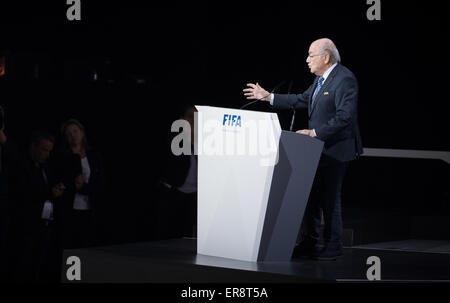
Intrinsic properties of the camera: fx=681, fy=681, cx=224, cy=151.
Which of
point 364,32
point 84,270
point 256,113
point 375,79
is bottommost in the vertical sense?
point 84,270

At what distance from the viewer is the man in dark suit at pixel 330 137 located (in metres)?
3.71

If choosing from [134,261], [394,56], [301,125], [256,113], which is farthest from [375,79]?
[134,261]

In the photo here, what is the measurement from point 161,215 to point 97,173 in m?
0.64

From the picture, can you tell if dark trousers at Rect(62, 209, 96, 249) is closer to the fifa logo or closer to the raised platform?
the raised platform

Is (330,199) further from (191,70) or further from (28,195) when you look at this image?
(191,70)

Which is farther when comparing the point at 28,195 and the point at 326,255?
the point at 28,195

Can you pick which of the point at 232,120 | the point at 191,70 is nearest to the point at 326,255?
the point at 232,120

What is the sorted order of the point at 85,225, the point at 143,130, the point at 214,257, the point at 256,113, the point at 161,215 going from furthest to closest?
the point at 143,130 < the point at 161,215 < the point at 85,225 < the point at 214,257 < the point at 256,113

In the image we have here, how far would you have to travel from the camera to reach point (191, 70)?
6.41 meters

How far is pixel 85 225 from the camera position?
506cm

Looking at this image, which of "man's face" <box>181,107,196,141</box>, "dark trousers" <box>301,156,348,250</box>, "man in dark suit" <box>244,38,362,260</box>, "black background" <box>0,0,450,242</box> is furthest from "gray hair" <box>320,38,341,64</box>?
"black background" <box>0,0,450,242</box>

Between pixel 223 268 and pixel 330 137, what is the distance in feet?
3.22

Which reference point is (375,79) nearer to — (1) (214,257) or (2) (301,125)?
(2) (301,125)

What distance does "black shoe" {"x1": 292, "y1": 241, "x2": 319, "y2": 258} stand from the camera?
12.5 ft
